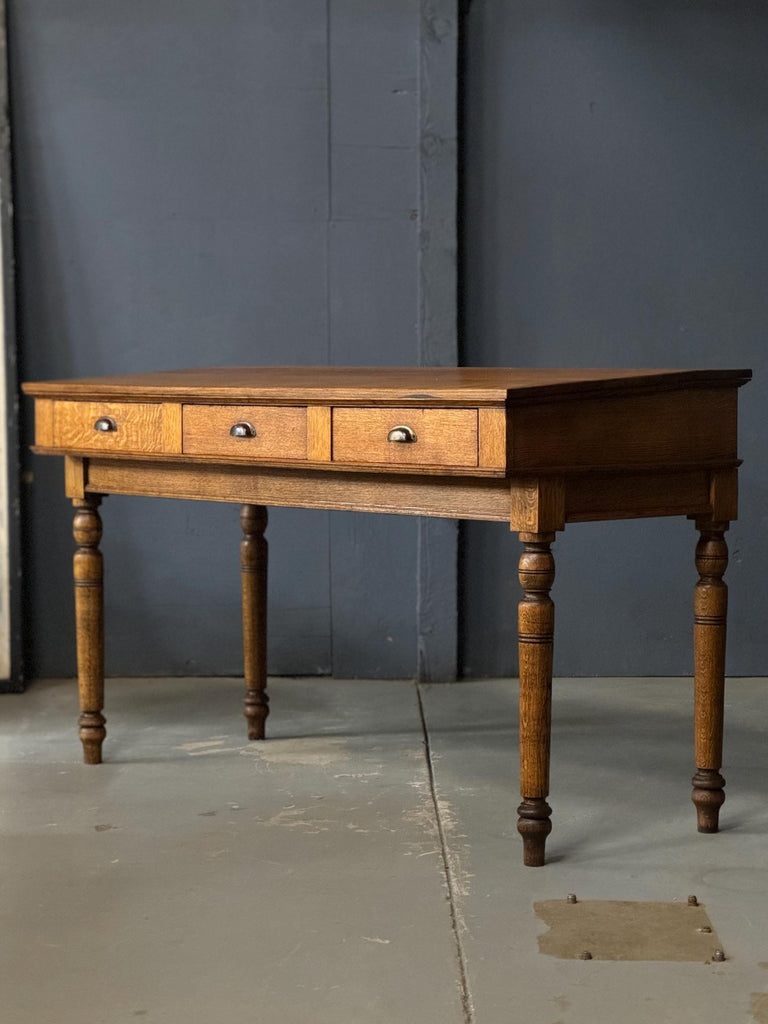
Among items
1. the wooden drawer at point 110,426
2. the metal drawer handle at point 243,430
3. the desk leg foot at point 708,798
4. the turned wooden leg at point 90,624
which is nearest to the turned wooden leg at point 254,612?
the turned wooden leg at point 90,624

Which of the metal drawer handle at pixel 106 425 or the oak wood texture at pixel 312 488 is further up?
the metal drawer handle at pixel 106 425

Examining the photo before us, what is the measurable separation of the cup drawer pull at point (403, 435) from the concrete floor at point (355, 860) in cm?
90

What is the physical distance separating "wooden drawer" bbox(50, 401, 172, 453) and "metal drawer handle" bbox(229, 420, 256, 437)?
23 cm

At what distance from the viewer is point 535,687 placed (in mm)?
2902

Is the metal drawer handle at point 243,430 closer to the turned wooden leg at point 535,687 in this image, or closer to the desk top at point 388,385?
the desk top at point 388,385

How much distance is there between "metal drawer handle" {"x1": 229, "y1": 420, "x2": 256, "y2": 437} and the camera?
3.21m

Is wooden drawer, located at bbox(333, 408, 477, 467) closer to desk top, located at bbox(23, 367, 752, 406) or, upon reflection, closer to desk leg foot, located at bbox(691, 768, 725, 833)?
desk top, located at bbox(23, 367, 752, 406)

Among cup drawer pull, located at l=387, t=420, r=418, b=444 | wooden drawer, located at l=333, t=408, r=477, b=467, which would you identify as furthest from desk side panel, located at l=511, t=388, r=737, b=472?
cup drawer pull, located at l=387, t=420, r=418, b=444

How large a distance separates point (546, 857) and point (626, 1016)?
0.75 metres

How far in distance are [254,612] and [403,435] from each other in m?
1.31

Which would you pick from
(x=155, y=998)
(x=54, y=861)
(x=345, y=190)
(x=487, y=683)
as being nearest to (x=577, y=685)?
(x=487, y=683)

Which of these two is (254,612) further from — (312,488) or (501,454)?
(501,454)

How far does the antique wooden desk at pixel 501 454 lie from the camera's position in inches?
110

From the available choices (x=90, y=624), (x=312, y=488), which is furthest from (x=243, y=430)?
(x=90, y=624)
